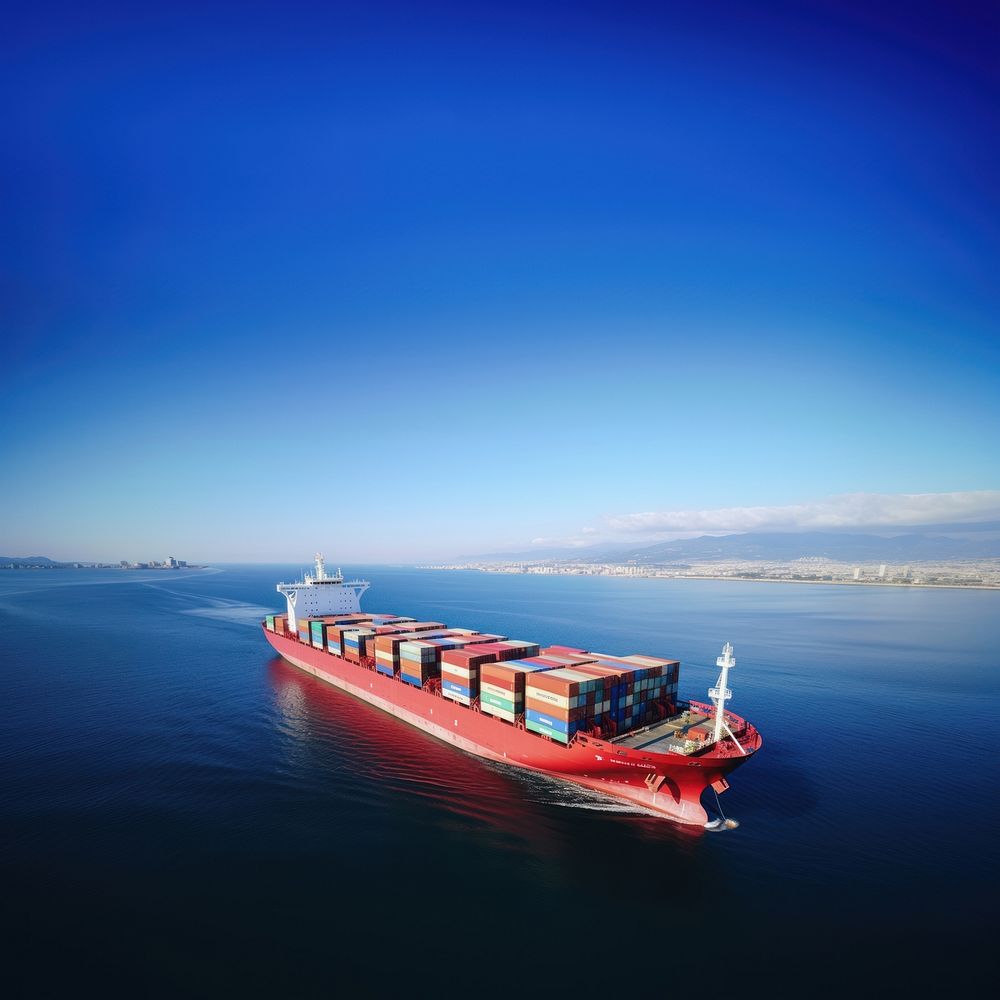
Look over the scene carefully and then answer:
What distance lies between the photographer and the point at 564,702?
2439 cm

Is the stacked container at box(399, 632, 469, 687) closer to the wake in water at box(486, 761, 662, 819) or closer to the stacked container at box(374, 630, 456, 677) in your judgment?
the stacked container at box(374, 630, 456, 677)

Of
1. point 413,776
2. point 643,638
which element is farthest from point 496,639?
point 643,638

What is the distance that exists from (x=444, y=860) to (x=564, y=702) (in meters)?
8.80

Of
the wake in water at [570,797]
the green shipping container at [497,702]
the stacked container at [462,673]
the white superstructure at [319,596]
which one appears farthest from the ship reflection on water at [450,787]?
the white superstructure at [319,596]

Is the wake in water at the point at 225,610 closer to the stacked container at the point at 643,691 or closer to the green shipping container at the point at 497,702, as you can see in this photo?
the green shipping container at the point at 497,702

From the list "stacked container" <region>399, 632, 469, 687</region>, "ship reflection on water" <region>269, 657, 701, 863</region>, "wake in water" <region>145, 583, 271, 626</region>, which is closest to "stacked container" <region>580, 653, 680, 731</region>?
"ship reflection on water" <region>269, 657, 701, 863</region>

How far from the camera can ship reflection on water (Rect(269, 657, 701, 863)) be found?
22062mm

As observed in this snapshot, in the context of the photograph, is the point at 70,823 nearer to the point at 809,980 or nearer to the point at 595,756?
the point at 595,756

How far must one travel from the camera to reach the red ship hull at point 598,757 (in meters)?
22.2

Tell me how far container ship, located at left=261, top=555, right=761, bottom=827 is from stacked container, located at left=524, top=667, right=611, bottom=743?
0.20ft

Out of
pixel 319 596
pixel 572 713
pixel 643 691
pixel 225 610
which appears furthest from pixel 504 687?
pixel 225 610

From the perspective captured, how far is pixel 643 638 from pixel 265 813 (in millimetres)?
60775

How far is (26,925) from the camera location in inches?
621

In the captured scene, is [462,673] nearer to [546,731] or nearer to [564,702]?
[546,731]
